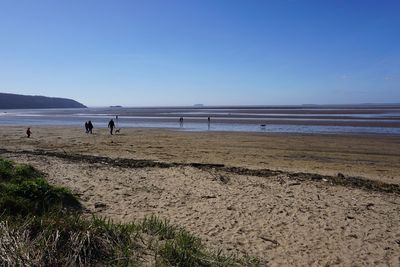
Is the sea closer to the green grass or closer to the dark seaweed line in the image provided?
the dark seaweed line

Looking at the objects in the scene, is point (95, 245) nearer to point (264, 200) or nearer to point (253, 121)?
point (264, 200)

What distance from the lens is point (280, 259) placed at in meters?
6.85

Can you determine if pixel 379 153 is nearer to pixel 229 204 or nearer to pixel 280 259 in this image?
pixel 229 204

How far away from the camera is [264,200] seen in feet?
34.3

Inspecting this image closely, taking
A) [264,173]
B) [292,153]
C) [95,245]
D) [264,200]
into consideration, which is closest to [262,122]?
[292,153]

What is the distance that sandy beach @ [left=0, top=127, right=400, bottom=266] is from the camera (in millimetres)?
7426

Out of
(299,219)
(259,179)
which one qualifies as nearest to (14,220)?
(299,219)

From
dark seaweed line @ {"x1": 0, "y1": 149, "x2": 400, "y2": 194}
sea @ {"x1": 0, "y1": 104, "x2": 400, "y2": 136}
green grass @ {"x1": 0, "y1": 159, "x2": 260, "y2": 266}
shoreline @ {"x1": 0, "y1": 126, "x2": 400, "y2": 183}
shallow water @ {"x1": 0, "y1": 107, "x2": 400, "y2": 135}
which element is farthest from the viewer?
sea @ {"x1": 0, "y1": 104, "x2": 400, "y2": 136}

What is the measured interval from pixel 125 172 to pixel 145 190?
2.76 metres

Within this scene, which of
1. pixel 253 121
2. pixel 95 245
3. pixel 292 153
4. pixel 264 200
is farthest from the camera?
pixel 253 121

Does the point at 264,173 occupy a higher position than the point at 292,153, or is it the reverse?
the point at 264,173

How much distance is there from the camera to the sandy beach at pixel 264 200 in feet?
24.4

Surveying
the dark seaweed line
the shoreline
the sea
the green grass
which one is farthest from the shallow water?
the green grass

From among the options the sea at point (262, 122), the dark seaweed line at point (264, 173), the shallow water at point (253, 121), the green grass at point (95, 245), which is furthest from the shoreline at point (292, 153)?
the green grass at point (95, 245)
